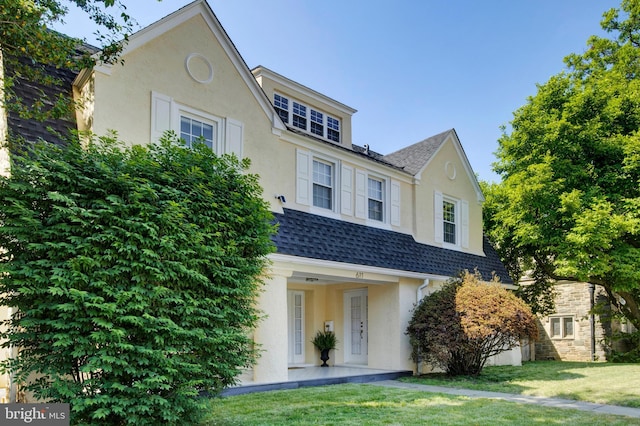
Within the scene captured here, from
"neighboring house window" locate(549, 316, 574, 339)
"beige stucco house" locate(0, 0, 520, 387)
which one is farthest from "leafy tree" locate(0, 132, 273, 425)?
"neighboring house window" locate(549, 316, 574, 339)

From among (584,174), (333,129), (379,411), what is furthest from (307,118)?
(584,174)

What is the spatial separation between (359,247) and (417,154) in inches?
211

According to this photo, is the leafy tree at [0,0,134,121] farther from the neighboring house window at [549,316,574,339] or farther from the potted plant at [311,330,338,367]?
the neighboring house window at [549,316,574,339]

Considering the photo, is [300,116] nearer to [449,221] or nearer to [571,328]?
[449,221]

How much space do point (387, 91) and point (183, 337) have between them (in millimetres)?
14514

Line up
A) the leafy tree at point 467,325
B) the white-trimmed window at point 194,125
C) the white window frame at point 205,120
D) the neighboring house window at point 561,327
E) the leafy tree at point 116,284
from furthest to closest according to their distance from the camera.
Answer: the neighboring house window at point 561,327
the leafy tree at point 467,325
the white window frame at point 205,120
the white-trimmed window at point 194,125
the leafy tree at point 116,284

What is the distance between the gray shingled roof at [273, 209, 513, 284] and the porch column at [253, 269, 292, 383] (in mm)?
800

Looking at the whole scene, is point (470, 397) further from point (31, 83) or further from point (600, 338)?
point (600, 338)

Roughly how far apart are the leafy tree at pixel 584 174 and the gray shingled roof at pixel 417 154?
3.16 meters

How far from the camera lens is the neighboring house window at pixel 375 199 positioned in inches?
582

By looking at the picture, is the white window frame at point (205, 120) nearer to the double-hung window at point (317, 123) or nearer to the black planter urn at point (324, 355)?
the double-hung window at point (317, 123)

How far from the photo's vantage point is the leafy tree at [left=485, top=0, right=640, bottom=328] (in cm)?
1584

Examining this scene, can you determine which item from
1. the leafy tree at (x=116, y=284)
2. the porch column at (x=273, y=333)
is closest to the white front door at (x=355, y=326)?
the porch column at (x=273, y=333)

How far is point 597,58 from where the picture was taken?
19.5 meters
